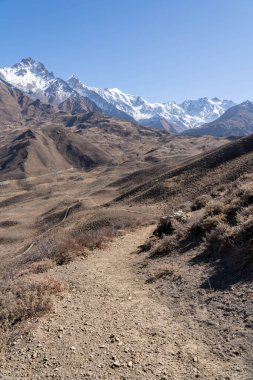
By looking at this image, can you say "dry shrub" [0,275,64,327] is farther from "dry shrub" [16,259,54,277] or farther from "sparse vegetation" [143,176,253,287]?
"sparse vegetation" [143,176,253,287]

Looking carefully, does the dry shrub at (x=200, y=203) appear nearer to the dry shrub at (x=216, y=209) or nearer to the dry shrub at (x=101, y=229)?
the dry shrub at (x=101, y=229)

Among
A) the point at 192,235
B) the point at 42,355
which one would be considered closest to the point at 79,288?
the point at 42,355

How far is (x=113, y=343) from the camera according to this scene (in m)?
8.47

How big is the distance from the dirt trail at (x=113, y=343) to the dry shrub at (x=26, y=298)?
1.21 feet

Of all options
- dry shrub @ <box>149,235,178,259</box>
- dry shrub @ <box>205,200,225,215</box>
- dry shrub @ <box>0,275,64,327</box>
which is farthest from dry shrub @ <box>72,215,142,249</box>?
dry shrub @ <box>0,275,64,327</box>

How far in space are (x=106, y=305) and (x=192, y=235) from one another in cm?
568

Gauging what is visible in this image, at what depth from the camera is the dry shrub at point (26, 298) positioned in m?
9.76

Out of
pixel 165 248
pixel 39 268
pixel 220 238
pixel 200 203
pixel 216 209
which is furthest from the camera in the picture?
pixel 200 203

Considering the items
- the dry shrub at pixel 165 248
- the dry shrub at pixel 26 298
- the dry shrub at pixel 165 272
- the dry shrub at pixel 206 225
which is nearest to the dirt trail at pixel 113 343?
the dry shrub at pixel 26 298

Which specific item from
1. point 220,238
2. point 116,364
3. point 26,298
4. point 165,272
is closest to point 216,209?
point 220,238

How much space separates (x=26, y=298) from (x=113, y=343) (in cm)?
287

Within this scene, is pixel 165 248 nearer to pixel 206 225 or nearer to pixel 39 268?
pixel 206 225

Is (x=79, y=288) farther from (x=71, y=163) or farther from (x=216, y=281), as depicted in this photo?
(x=71, y=163)

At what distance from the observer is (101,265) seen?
47.9 feet
